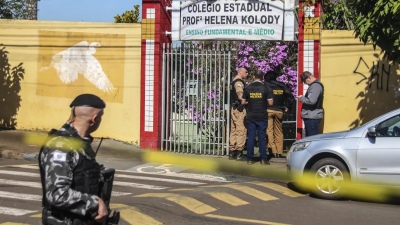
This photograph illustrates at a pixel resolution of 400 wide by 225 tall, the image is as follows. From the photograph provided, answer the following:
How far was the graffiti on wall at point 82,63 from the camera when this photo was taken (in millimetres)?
16359

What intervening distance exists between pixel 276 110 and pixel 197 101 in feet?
6.52

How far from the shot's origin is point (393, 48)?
12.3m

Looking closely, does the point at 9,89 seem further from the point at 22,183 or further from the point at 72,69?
the point at 22,183

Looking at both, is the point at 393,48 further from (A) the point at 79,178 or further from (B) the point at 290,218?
(A) the point at 79,178

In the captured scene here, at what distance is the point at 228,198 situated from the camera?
10086 millimetres

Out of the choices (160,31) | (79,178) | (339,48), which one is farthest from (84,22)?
(79,178)

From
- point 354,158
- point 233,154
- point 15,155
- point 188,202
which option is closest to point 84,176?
point 188,202

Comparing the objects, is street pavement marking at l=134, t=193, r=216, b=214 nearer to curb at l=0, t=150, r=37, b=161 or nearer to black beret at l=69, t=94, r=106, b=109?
black beret at l=69, t=94, r=106, b=109

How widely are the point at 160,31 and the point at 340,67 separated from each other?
13.2 ft

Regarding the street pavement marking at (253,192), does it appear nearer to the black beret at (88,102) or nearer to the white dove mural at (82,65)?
the black beret at (88,102)

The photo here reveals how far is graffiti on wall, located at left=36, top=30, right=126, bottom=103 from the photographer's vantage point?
53.7 ft

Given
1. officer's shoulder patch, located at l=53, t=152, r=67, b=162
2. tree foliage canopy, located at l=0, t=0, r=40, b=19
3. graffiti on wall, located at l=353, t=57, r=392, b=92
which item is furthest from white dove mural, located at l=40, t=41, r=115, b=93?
officer's shoulder patch, located at l=53, t=152, r=67, b=162

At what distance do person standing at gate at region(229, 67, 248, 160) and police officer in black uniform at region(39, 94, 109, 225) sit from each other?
9881 millimetres

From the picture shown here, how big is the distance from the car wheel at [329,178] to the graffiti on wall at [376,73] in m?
4.89
